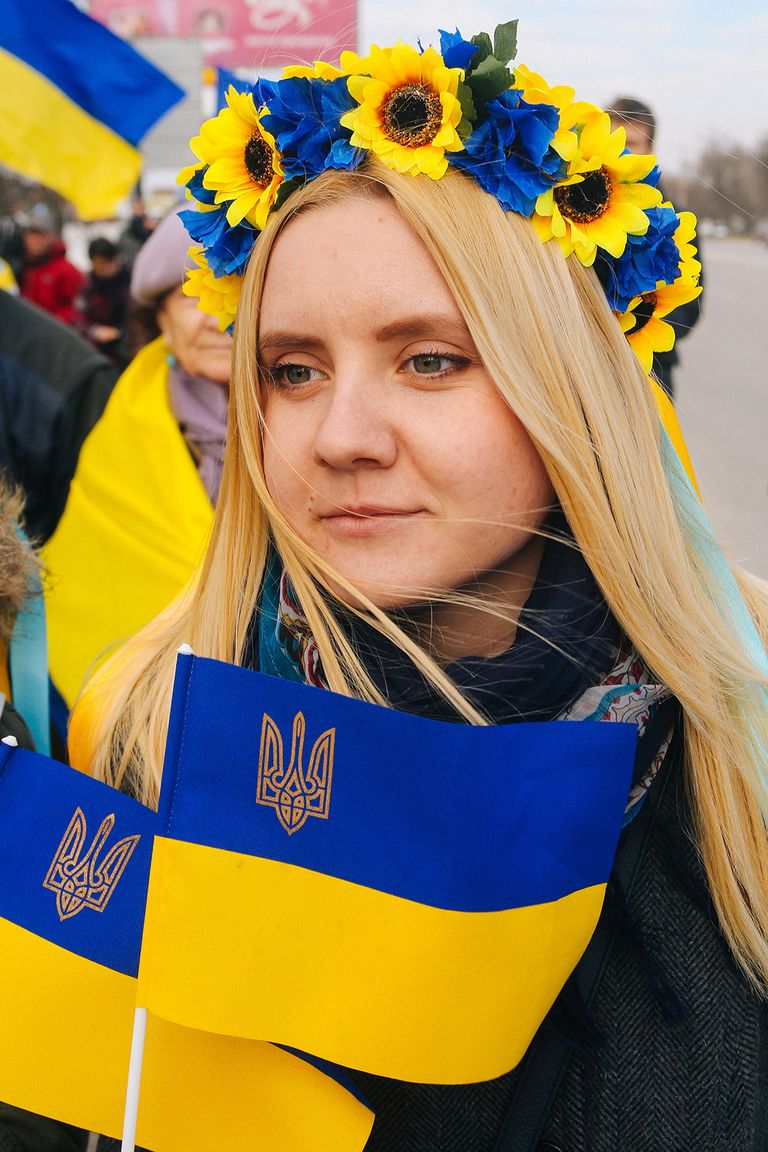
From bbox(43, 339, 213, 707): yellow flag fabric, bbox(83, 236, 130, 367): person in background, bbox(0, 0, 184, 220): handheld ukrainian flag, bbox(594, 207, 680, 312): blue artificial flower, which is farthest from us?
bbox(83, 236, 130, 367): person in background

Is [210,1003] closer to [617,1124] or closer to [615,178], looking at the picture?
[617,1124]

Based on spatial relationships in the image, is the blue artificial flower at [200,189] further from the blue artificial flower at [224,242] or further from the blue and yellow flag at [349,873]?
the blue and yellow flag at [349,873]

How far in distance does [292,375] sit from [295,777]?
52 cm

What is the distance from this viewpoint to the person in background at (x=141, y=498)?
3629 mm

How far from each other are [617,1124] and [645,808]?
38cm

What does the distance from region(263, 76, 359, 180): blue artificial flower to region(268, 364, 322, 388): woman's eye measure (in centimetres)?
24

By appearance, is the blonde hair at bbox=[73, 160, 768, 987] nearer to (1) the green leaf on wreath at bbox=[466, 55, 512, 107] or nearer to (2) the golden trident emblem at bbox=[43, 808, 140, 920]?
(1) the green leaf on wreath at bbox=[466, 55, 512, 107]

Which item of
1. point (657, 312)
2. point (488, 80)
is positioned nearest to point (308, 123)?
point (488, 80)

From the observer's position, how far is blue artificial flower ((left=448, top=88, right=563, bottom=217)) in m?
1.41

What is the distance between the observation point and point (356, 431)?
1342mm

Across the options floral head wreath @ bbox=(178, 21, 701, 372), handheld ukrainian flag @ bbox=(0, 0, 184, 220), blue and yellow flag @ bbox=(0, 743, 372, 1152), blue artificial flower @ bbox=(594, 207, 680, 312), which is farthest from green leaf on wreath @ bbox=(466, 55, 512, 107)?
handheld ukrainian flag @ bbox=(0, 0, 184, 220)

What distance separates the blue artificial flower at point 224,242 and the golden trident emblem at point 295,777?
680 mm

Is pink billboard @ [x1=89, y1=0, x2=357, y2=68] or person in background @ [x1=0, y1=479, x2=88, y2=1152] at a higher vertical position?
pink billboard @ [x1=89, y1=0, x2=357, y2=68]


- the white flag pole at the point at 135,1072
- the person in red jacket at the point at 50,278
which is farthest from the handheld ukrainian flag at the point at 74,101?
the person in red jacket at the point at 50,278
